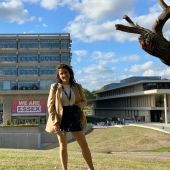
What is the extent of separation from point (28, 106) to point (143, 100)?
31578 millimetres

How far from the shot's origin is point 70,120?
7.35 metres

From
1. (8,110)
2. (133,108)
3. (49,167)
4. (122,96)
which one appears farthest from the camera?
(122,96)

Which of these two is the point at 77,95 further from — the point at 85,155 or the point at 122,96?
the point at 122,96

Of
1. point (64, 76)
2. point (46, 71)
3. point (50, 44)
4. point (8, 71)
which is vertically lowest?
point (64, 76)

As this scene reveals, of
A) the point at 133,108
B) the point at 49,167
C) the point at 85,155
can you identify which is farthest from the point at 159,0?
the point at 133,108

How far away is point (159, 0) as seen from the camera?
722 cm

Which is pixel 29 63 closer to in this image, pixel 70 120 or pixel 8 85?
pixel 8 85

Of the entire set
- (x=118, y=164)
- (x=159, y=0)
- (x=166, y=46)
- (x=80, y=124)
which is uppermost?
(x=159, y=0)

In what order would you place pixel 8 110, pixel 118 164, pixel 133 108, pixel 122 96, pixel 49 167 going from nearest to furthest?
1. pixel 49 167
2. pixel 118 164
3. pixel 8 110
4. pixel 133 108
5. pixel 122 96

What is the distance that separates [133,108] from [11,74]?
32194mm

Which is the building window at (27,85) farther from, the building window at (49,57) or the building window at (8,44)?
the building window at (8,44)

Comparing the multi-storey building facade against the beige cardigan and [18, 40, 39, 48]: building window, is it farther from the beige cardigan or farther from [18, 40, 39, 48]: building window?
the beige cardigan

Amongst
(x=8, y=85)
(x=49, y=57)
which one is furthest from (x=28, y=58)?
(x=8, y=85)

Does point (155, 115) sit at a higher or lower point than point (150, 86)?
lower
